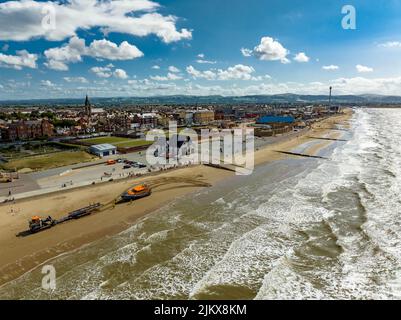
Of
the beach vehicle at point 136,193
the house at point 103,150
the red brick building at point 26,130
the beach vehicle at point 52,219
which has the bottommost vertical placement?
the beach vehicle at point 52,219

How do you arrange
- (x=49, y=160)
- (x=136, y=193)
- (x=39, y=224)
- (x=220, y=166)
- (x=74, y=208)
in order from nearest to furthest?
(x=39, y=224)
(x=74, y=208)
(x=136, y=193)
(x=220, y=166)
(x=49, y=160)

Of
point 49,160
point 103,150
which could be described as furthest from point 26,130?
point 103,150

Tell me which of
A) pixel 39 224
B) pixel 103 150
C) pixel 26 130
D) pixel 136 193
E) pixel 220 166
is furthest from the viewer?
pixel 26 130

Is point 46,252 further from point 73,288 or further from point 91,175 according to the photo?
point 91,175

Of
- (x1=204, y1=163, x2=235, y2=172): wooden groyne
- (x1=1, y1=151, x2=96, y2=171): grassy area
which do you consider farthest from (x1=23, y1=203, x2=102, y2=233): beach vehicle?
(x1=204, y1=163, x2=235, y2=172): wooden groyne

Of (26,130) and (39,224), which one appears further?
(26,130)

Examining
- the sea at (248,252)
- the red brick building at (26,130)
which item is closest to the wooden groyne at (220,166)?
the sea at (248,252)

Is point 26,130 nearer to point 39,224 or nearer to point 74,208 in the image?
point 74,208

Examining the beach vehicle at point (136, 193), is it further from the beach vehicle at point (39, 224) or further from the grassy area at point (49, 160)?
the grassy area at point (49, 160)
